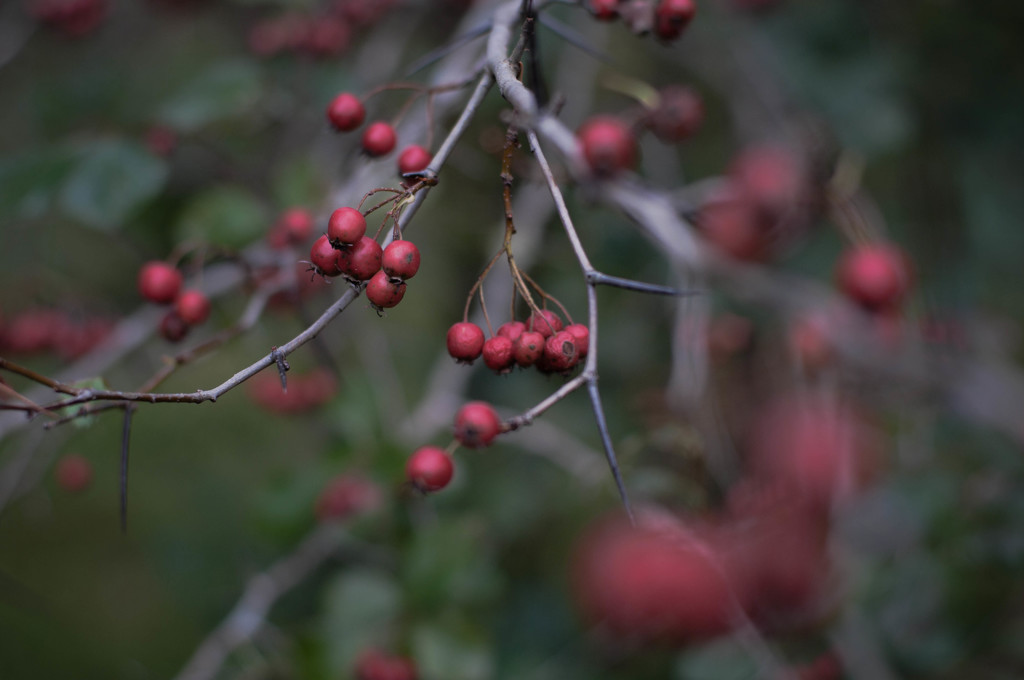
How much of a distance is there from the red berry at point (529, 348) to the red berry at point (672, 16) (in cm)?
47

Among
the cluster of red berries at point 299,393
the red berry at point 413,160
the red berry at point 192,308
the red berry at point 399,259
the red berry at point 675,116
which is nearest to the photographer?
the red berry at point 399,259

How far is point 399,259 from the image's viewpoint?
0.62 m

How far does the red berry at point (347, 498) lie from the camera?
1467 mm

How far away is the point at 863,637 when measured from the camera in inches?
62.7

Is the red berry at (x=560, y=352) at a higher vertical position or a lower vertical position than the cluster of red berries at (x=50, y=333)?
higher

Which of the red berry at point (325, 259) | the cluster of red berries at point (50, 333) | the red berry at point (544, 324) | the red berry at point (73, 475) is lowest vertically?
the red berry at point (73, 475)

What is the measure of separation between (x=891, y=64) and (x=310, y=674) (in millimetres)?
2208

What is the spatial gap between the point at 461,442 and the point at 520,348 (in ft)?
0.51

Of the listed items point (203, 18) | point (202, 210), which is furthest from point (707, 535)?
point (203, 18)

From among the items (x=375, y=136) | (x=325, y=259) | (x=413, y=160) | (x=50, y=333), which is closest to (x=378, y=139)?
(x=375, y=136)

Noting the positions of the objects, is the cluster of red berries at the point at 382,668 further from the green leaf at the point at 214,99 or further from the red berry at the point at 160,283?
the green leaf at the point at 214,99

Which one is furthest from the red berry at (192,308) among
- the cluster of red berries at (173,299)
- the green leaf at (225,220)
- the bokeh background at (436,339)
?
the green leaf at (225,220)

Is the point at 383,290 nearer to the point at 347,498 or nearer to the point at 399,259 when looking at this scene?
the point at 399,259

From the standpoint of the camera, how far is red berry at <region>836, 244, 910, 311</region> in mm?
1388
